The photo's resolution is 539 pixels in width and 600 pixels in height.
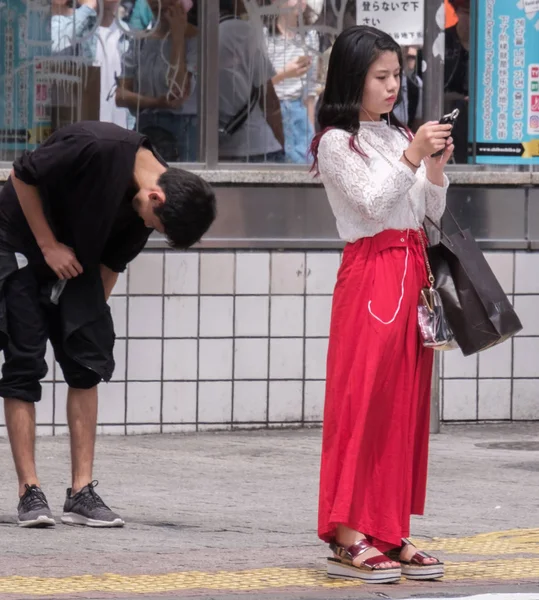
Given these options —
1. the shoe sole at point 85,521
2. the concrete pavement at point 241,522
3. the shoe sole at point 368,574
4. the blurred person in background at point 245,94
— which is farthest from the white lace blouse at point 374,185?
the blurred person in background at point 245,94

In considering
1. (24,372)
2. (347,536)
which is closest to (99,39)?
(24,372)

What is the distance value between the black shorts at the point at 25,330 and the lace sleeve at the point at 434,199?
5.43ft

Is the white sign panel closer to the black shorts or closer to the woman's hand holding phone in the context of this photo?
the black shorts

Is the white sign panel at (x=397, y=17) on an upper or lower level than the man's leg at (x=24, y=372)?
upper

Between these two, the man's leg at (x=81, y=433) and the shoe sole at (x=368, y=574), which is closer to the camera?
the shoe sole at (x=368, y=574)

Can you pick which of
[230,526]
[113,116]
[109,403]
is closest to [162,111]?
[113,116]

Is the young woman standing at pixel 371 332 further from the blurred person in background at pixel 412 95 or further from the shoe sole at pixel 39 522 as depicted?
the blurred person in background at pixel 412 95

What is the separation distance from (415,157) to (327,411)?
897 mm

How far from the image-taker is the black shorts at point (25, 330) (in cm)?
584

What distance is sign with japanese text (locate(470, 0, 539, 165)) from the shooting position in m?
8.87

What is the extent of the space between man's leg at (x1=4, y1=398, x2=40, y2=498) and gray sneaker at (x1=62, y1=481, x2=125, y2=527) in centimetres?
17

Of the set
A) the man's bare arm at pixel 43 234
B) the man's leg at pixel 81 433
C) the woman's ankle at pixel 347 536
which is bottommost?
the woman's ankle at pixel 347 536

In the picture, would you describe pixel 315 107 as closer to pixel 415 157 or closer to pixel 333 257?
pixel 333 257

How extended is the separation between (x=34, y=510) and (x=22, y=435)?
0.31 metres
